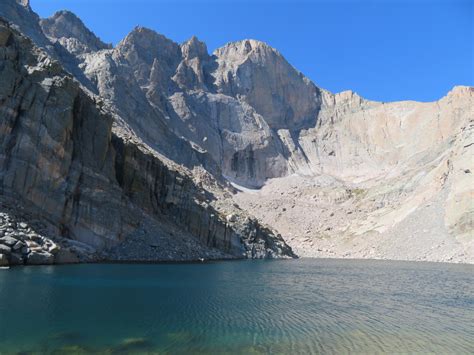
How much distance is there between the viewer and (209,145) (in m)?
177

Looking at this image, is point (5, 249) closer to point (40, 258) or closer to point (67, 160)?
point (40, 258)

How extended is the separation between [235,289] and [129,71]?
124536 millimetres

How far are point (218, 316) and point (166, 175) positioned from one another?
64.9m

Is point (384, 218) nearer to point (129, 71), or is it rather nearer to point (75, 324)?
point (129, 71)

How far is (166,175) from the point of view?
8862cm

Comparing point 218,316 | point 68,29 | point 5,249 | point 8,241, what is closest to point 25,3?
point 68,29

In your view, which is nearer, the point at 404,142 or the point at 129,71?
the point at 129,71

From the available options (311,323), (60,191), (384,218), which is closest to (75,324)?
(311,323)

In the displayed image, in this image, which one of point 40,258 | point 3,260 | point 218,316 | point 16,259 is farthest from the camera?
point 40,258

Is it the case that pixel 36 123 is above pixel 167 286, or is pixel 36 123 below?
above

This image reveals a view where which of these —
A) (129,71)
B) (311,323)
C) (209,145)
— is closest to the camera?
(311,323)

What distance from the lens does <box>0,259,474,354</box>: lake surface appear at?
19188 millimetres

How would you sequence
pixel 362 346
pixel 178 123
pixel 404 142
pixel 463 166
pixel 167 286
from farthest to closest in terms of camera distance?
pixel 404 142, pixel 178 123, pixel 463 166, pixel 167 286, pixel 362 346

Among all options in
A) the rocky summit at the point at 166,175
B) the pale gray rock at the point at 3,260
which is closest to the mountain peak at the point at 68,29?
the rocky summit at the point at 166,175
